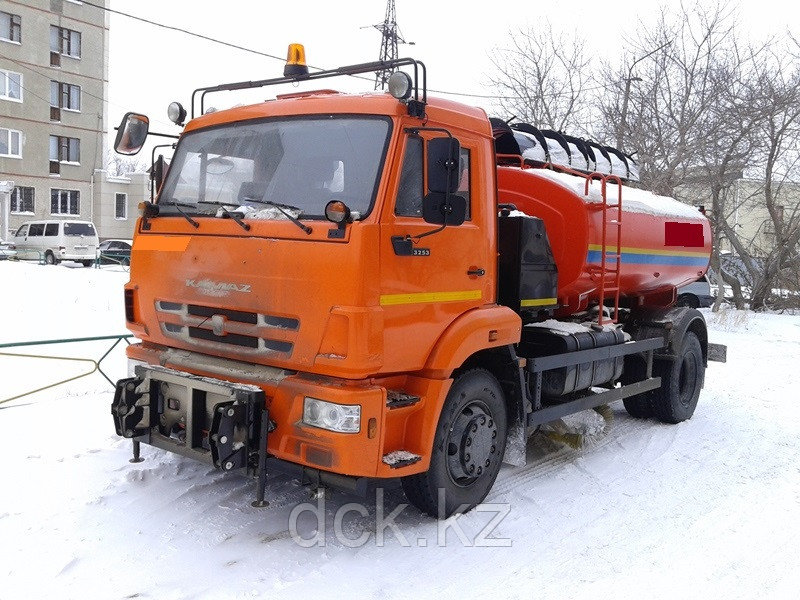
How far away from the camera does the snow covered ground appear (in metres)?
4.05

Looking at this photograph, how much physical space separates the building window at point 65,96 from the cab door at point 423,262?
38.7 m

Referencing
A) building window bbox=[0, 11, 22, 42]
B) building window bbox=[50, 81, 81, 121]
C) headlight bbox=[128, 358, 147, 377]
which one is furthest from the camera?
building window bbox=[50, 81, 81, 121]

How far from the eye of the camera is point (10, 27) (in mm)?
35938

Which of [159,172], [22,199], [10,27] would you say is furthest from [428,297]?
[10,27]

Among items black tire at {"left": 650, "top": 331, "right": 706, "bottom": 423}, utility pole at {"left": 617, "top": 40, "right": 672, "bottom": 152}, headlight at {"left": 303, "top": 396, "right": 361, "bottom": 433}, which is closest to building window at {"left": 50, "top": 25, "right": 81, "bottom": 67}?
utility pole at {"left": 617, "top": 40, "right": 672, "bottom": 152}

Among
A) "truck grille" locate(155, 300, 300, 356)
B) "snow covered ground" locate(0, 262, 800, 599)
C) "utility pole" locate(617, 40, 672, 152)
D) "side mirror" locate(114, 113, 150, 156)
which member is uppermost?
"utility pole" locate(617, 40, 672, 152)

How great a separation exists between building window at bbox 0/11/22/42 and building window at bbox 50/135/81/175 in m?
4.95

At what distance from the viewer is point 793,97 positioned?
1817cm

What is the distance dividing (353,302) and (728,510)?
3302 millimetres

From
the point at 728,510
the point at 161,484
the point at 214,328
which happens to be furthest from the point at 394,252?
the point at 728,510

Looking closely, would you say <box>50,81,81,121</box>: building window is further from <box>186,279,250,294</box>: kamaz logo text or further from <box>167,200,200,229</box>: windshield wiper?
<box>186,279,250,294</box>: kamaz logo text

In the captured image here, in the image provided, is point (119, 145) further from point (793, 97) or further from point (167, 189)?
point (793, 97)

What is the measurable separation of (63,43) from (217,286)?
39.5 metres

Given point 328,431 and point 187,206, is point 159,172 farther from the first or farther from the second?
point 328,431
